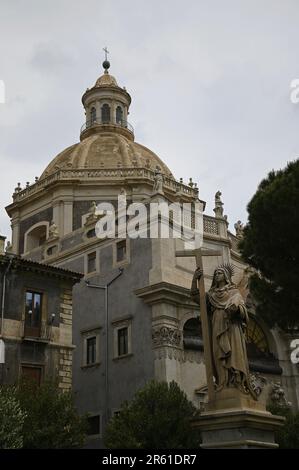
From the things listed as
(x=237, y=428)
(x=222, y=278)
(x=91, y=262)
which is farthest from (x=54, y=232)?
(x=237, y=428)

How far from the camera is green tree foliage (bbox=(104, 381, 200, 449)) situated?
71.5 ft

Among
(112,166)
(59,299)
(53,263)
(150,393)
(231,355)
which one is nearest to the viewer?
(231,355)

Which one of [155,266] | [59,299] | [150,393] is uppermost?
[155,266]

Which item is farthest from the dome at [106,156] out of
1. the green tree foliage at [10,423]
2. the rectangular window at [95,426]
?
the green tree foliage at [10,423]

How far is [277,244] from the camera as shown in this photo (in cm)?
2050

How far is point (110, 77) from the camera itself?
56844mm

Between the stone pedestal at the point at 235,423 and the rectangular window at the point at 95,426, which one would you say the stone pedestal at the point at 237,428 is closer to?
the stone pedestal at the point at 235,423

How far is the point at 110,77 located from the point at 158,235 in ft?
101

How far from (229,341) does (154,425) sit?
1159cm

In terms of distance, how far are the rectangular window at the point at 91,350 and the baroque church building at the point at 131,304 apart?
56 millimetres

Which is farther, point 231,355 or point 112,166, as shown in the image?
point 112,166

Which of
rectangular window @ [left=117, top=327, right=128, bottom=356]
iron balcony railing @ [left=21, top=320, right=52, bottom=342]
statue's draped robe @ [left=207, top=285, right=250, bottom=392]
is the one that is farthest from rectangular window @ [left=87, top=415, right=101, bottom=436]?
statue's draped robe @ [left=207, top=285, right=250, bottom=392]
